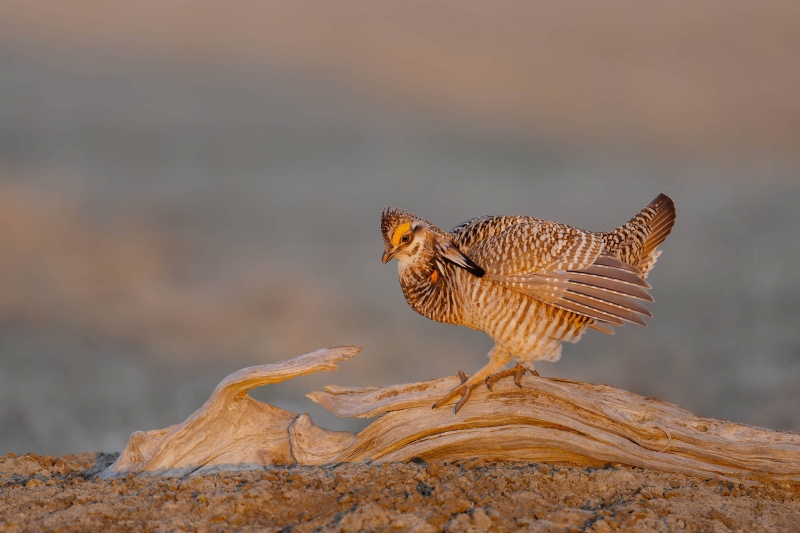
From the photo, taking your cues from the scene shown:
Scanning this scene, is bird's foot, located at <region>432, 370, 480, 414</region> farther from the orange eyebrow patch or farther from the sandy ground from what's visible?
the orange eyebrow patch

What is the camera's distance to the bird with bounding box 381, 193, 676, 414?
555 centimetres

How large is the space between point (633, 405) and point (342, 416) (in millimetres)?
2412

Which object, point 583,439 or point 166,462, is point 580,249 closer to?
point 583,439

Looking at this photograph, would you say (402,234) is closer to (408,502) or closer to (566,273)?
(566,273)

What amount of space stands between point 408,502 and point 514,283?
6.44ft

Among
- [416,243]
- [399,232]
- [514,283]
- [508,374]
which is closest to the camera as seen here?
[514,283]

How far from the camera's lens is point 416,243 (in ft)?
19.5

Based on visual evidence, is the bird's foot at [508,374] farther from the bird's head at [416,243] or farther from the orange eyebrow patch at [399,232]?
the orange eyebrow patch at [399,232]

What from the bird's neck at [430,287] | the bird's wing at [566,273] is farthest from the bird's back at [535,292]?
the bird's neck at [430,287]

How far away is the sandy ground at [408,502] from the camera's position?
420cm

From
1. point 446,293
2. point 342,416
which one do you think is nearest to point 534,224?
point 446,293

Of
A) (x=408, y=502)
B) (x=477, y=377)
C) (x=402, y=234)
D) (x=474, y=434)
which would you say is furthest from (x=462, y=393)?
(x=408, y=502)

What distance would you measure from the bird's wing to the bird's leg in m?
0.65

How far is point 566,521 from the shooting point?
4301mm
